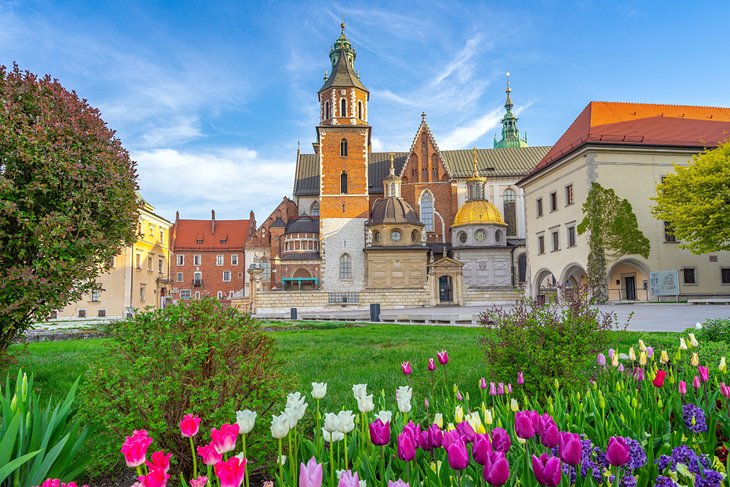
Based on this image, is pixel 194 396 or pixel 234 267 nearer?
pixel 194 396

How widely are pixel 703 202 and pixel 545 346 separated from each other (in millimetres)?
28228

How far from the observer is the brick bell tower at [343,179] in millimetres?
52531

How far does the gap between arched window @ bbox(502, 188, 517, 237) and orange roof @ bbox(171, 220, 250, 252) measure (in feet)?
118

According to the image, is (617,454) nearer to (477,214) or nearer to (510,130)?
(477,214)

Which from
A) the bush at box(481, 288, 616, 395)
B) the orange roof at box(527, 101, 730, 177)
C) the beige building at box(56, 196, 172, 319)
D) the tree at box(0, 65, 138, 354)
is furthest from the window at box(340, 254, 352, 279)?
the bush at box(481, 288, 616, 395)

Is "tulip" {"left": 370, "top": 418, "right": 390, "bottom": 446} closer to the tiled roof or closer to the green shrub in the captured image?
the green shrub

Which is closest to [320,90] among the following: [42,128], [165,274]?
[165,274]

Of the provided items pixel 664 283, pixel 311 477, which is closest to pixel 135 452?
pixel 311 477

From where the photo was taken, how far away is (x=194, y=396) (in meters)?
3.34

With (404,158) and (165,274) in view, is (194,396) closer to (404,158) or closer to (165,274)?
(165,274)

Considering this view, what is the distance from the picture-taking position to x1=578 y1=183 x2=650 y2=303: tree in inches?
1258

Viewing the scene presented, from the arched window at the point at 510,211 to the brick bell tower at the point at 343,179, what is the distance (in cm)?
1799

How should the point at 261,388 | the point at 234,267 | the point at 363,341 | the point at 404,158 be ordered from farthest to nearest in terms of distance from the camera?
1. the point at 234,267
2. the point at 404,158
3. the point at 363,341
4. the point at 261,388

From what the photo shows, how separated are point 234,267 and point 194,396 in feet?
236
